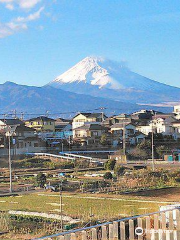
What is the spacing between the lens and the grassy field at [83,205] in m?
13.7

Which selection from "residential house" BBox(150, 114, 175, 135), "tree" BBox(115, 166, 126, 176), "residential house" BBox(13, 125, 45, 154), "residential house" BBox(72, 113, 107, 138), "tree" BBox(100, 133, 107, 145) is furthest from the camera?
"residential house" BBox(72, 113, 107, 138)

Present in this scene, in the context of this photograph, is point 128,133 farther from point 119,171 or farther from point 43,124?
point 119,171

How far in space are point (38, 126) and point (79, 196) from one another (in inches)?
1601

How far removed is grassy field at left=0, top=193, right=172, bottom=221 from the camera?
13677mm

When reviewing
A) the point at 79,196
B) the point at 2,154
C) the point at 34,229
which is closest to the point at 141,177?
the point at 79,196

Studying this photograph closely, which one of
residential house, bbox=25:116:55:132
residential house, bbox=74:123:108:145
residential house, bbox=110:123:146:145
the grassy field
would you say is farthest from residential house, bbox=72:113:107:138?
the grassy field

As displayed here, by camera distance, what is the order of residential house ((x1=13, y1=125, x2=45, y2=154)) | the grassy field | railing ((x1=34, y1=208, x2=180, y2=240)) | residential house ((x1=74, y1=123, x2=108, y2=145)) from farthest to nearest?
1. residential house ((x1=74, y1=123, x2=108, y2=145))
2. residential house ((x1=13, y1=125, x2=45, y2=154))
3. the grassy field
4. railing ((x1=34, y1=208, x2=180, y2=240))

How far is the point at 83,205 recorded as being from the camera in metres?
15.7

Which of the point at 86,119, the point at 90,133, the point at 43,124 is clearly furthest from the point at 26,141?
the point at 86,119

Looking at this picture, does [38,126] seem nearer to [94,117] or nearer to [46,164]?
[94,117]

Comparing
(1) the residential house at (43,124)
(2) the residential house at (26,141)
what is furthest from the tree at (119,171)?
(1) the residential house at (43,124)

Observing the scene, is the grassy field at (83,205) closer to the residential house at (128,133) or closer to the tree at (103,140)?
the tree at (103,140)

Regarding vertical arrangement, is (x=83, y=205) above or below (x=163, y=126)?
below

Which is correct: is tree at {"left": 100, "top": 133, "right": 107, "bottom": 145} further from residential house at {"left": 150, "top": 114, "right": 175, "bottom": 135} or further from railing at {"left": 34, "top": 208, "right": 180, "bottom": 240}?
railing at {"left": 34, "top": 208, "right": 180, "bottom": 240}
